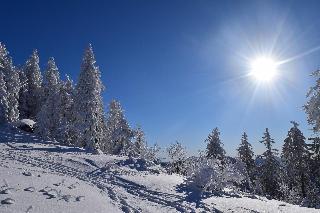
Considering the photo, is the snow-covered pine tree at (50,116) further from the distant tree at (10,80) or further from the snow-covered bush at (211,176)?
the snow-covered bush at (211,176)

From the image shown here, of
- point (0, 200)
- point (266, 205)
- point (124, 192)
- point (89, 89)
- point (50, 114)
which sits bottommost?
point (0, 200)

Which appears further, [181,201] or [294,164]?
[294,164]

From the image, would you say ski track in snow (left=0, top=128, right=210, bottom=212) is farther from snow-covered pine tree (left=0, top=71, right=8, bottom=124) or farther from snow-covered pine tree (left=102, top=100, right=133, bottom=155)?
snow-covered pine tree (left=102, top=100, right=133, bottom=155)

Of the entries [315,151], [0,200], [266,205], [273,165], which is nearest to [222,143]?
[273,165]

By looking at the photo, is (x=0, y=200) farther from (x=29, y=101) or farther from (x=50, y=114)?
A: (x=29, y=101)

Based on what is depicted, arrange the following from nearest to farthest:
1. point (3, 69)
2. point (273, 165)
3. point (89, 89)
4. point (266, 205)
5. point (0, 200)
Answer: point (0, 200)
point (266, 205)
point (89, 89)
point (3, 69)
point (273, 165)

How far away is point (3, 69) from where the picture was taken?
5475 centimetres

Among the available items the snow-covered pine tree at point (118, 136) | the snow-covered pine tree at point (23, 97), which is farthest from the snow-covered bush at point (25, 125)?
the snow-covered pine tree at point (118, 136)

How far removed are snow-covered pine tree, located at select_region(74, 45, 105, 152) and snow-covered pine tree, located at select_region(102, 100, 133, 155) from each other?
12867 mm

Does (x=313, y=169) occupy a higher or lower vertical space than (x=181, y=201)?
higher

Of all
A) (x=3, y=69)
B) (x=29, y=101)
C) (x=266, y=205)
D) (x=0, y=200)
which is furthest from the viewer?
(x=29, y=101)

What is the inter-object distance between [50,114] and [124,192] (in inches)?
1521

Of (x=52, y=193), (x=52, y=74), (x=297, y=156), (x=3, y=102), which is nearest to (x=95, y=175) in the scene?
(x=52, y=193)

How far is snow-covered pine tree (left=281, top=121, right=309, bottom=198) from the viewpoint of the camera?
55.8 m
